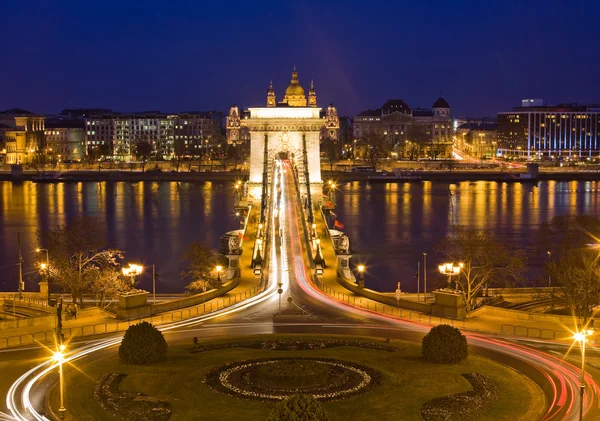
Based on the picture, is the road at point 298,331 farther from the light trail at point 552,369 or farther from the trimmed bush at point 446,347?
the trimmed bush at point 446,347

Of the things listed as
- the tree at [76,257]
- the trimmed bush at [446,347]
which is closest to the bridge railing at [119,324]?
the tree at [76,257]

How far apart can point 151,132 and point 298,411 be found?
17880 cm

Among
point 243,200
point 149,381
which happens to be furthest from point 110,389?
point 243,200

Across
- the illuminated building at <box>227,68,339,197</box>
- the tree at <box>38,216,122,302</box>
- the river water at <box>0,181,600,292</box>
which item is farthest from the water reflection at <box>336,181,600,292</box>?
the tree at <box>38,216,122,302</box>

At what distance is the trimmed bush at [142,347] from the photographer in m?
19.0

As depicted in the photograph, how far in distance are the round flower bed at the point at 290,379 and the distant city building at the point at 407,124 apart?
15524 cm

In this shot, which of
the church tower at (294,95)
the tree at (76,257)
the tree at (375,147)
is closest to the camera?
the tree at (76,257)

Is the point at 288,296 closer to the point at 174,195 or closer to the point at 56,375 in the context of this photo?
the point at 56,375

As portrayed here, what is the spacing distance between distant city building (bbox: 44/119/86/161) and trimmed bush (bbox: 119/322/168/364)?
513ft

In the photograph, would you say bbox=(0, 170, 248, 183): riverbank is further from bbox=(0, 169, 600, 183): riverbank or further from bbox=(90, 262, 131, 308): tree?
bbox=(90, 262, 131, 308): tree

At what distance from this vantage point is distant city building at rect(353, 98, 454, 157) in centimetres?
17612

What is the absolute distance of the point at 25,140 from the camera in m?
162

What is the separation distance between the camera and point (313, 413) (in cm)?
1280

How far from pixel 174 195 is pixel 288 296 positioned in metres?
74.3
